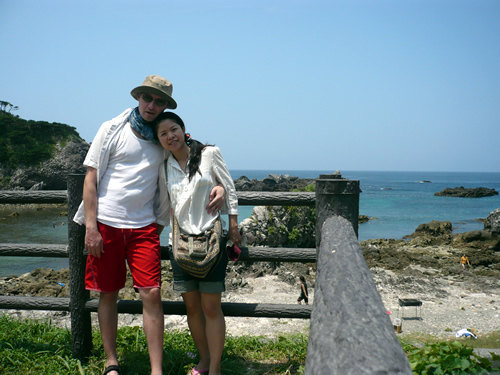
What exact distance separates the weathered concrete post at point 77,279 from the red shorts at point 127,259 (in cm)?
38

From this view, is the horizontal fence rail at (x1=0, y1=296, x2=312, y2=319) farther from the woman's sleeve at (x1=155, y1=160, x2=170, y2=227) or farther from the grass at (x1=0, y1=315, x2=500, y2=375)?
the woman's sleeve at (x1=155, y1=160, x2=170, y2=227)

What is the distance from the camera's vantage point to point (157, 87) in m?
2.90

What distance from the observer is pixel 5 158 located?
5228 cm

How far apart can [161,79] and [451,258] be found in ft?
68.0

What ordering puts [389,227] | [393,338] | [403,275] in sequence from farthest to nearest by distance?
[389,227] < [403,275] < [393,338]

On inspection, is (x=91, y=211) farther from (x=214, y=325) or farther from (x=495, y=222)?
(x=495, y=222)

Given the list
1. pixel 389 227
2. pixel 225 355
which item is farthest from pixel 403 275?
pixel 389 227

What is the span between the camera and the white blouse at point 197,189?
2.79m

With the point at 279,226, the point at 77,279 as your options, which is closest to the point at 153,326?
the point at 77,279

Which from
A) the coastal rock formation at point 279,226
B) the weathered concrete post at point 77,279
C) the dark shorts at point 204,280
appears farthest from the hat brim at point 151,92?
the coastal rock formation at point 279,226

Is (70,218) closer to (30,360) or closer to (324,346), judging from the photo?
(30,360)

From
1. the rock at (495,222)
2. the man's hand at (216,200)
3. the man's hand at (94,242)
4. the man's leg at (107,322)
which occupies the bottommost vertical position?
the rock at (495,222)

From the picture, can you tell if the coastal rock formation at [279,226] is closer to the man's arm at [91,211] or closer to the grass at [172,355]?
the grass at [172,355]

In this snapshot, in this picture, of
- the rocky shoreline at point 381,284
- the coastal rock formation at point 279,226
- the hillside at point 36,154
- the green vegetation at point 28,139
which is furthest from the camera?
the green vegetation at point 28,139
